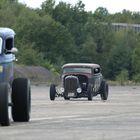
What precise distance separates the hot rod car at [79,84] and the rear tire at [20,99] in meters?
21.7

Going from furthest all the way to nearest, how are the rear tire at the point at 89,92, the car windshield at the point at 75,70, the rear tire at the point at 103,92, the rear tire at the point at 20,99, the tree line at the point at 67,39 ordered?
the tree line at the point at 67,39, the car windshield at the point at 75,70, the rear tire at the point at 103,92, the rear tire at the point at 89,92, the rear tire at the point at 20,99

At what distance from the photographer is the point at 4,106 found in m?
16.2

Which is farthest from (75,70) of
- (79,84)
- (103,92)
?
(103,92)

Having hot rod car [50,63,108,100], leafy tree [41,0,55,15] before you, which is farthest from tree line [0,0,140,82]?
hot rod car [50,63,108,100]

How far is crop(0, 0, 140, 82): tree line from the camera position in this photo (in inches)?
5039

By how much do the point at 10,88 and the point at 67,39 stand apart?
11286 cm

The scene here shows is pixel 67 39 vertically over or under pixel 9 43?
under

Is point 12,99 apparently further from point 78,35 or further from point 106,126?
point 78,35

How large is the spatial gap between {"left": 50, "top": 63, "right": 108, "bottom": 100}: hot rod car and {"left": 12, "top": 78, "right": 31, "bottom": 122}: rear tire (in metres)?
21.7

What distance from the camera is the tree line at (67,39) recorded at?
5039 inches

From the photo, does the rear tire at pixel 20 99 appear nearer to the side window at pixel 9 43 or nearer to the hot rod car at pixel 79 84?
the side window at pixel 9 43

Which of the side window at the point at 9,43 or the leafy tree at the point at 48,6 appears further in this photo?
the leafy tree at the point at 48,6

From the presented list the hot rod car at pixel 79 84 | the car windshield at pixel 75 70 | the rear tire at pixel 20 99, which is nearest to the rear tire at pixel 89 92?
the hot rod car at pixel 79 84

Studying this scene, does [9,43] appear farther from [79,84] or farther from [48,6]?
[48,6]
